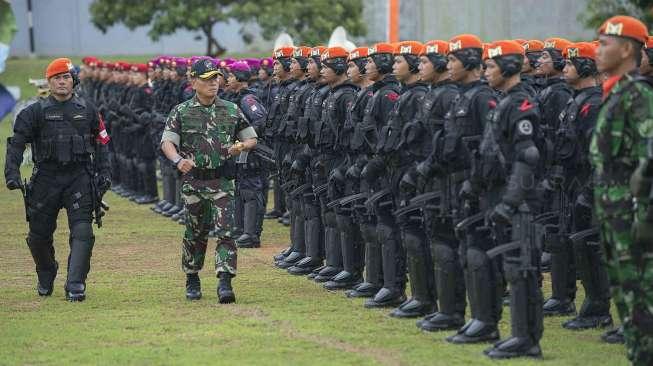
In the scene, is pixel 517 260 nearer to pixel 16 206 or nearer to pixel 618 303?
pixel 618 303

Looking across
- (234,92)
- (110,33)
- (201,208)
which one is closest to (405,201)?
(201,208)

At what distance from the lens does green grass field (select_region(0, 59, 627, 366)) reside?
1045cm

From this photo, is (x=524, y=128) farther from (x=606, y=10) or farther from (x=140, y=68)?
(x=606, y=10)

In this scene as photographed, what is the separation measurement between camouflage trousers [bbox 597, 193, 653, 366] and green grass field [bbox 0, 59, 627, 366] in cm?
141

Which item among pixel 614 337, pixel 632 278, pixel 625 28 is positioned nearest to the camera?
pixel 632 278

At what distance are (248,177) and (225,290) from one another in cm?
534

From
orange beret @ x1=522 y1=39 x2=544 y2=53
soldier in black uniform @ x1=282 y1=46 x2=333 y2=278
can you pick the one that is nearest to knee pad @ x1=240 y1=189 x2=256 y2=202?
soldier in black uniform @ x1=282 y1=46 x2=333 y2=278

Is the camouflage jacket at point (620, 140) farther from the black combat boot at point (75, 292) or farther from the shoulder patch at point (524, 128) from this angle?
the black combat boot at point (75, 292)

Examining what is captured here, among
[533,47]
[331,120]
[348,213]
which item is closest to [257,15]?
[533,47]

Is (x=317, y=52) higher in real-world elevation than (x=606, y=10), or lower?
higher

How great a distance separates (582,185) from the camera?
39.3 feet

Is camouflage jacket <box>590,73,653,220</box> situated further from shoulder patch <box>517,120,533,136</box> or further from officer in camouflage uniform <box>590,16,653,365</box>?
shoulder patch <box>517,120,533,136</box>

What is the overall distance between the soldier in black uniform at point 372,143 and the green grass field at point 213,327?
0.34m

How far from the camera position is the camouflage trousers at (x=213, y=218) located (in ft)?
42.2
